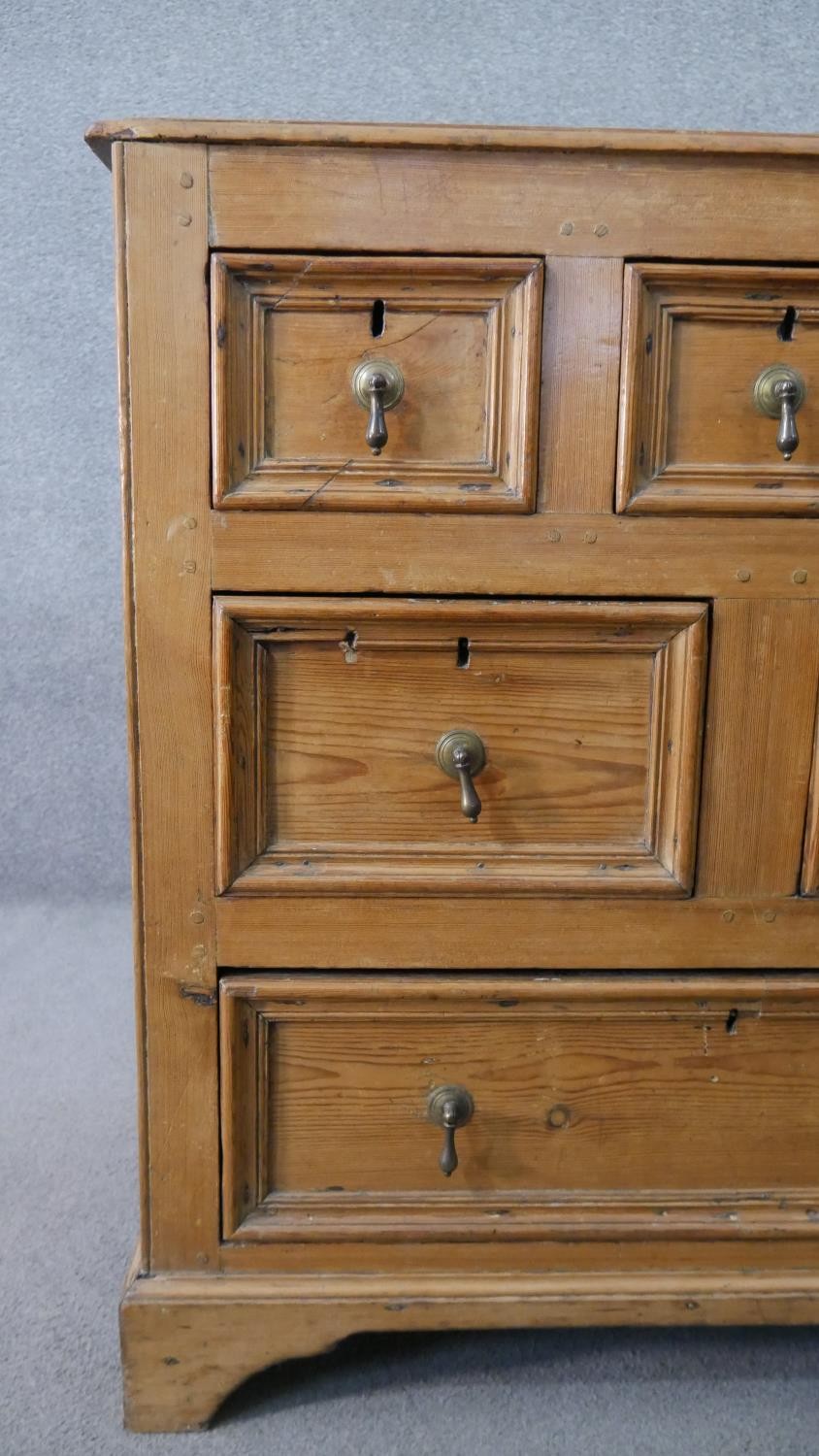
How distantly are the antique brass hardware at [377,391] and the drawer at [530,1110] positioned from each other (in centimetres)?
44

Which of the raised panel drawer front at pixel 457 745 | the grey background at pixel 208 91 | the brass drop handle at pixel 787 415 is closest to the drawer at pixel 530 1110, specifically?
the raised panel drawer front at pixel 457 745

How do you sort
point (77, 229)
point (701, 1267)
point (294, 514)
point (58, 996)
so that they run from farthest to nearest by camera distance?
point (77, 229) < point (58, 996) < point (701, 1267) < point (294, 514)

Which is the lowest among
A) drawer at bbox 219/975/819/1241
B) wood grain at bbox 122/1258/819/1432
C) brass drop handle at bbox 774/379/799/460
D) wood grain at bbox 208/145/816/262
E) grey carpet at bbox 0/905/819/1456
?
grey carpet at bbox 0/905/819/1456

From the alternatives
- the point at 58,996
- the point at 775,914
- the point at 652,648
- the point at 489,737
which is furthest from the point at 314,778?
the point at 58,996

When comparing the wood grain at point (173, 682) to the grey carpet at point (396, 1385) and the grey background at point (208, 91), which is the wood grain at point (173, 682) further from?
the grey background at point (208, 91)

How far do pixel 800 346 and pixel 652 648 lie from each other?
0.26 m

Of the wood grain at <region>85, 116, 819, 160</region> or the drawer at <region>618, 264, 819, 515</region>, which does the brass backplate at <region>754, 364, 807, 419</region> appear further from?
the wood grain at <region>85, 116, 819, 160</region>

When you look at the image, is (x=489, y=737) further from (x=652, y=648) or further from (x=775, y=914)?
(x=775, y=914)

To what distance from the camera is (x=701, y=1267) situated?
39.9 inches

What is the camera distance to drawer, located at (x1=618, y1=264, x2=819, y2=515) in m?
0.89

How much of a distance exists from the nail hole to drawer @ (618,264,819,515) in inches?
7.2

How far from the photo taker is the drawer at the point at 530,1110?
0.98m

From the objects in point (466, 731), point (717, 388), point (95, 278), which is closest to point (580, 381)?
point (717, 388)

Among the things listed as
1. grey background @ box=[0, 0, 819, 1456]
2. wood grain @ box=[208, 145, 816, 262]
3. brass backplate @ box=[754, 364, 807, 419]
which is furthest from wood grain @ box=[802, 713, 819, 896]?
grey background @ box=[0, 0, 819, 1456]
